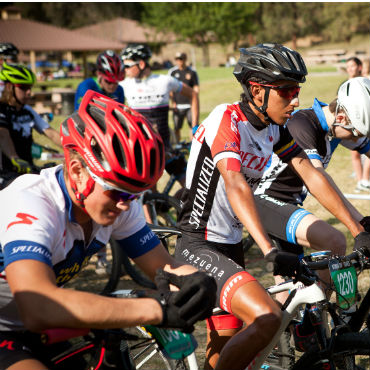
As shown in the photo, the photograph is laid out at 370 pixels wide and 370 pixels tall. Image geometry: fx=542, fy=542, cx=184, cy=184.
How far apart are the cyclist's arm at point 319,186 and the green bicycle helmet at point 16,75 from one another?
4.01 m

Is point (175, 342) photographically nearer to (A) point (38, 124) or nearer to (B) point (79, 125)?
(B) point (79, 125)

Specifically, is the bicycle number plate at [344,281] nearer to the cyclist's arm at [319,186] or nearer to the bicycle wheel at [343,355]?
the bicycle wheel at [343,355]

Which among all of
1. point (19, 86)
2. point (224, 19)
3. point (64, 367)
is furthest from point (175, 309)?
point (224, 19)

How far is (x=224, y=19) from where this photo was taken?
78.3 m

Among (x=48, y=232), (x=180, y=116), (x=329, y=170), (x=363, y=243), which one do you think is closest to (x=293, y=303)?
(x=363, y=243)

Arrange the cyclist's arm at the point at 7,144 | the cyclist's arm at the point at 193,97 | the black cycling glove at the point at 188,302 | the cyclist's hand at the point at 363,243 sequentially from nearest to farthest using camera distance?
1. the black cycling glove at the point at 188,302
2. the cyclist's hand at the point at 363,243
3. the cyclist's arm at the point at 7,144
4. the cyclist's arm at the point at 193,97

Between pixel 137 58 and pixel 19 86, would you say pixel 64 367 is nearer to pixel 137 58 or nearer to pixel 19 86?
pixel 19 86

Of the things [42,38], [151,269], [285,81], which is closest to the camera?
[151,269]

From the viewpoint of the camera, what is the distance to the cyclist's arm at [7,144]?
20.9ft

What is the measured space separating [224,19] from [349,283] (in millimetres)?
78921

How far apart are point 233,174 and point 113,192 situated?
1227 mm

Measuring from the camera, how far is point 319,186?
425cm

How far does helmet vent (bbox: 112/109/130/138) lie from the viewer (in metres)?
2.45

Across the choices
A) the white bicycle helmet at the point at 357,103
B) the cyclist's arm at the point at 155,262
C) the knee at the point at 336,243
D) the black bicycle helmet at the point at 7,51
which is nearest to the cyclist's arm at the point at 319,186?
the knee at the point at 336,243
